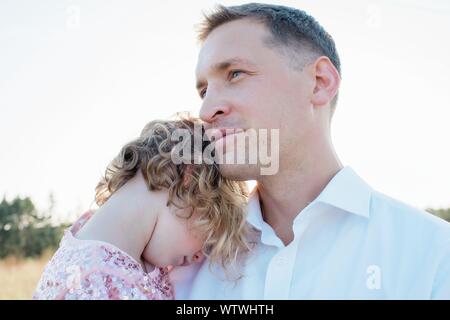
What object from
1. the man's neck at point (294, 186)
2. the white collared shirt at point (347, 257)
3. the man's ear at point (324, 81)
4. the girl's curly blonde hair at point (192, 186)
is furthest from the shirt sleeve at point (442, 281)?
the man's ear at point (324, 81)

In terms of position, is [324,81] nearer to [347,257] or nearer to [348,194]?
[348,194]

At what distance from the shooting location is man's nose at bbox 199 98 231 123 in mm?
2445

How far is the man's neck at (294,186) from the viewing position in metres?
2.56

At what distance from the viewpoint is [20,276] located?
9.09m

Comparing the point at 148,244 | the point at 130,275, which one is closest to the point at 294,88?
the point at 148,244

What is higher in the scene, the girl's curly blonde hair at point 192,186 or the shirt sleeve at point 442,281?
the girl's curly blonde hair at point 192,186

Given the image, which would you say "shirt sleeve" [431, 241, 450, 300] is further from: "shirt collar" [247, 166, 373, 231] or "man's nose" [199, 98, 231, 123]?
"man's nose" [199, 98, 231, 123]

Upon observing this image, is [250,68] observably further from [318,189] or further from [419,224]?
[419,224]

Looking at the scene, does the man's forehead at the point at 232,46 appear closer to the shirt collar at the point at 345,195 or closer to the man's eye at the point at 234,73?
the man's eye at the point at 234,73

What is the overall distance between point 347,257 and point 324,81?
1.03 metres

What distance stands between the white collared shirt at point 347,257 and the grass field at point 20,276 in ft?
20.0

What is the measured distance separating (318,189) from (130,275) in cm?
108

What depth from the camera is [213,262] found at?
240 cm

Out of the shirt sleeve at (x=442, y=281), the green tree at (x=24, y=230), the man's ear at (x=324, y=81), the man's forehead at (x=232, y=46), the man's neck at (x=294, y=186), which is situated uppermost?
the man's forehead at (x=232, y=46)
